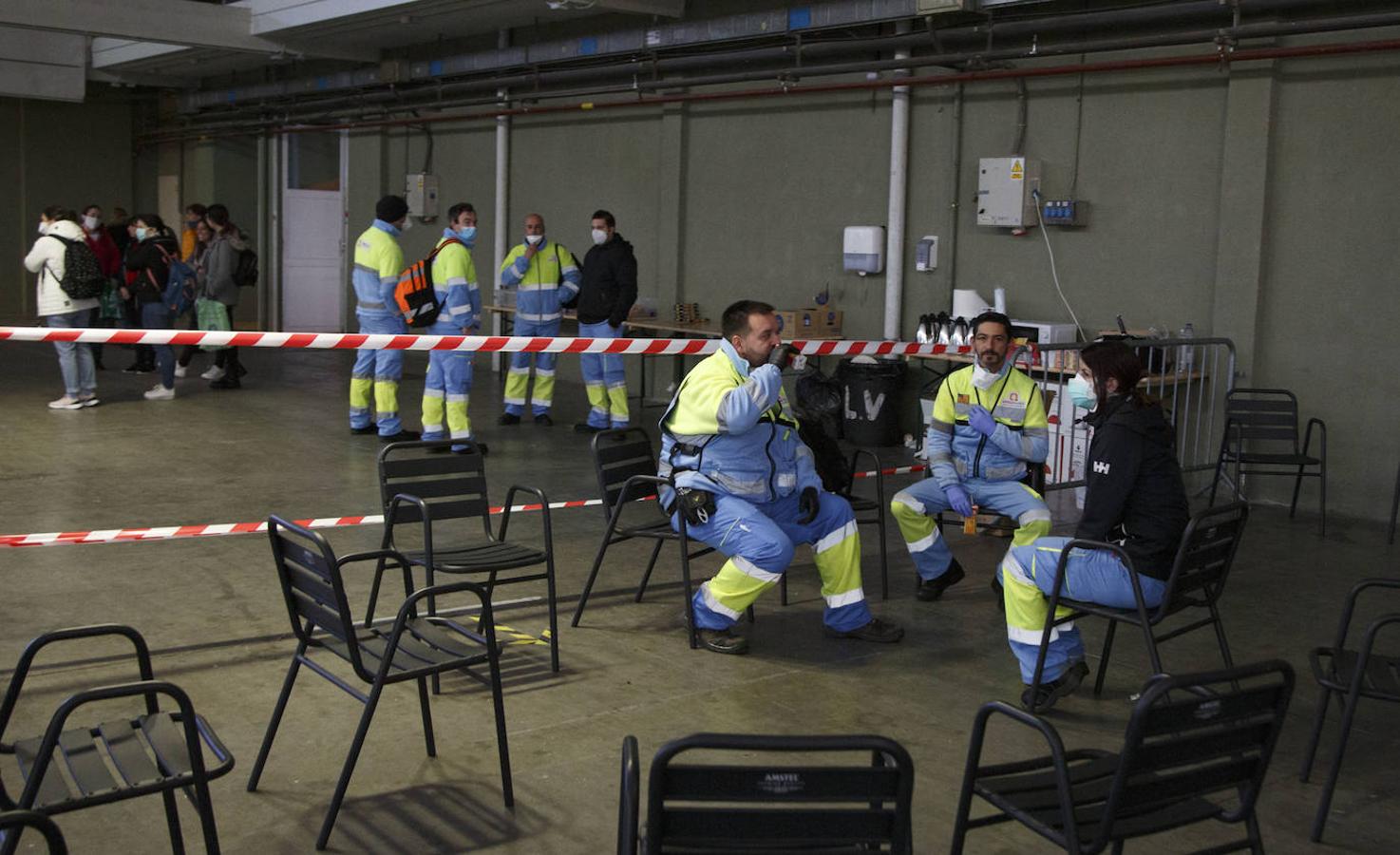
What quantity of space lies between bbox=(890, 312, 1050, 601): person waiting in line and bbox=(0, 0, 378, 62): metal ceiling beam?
1160 cm

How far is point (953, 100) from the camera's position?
1029cm

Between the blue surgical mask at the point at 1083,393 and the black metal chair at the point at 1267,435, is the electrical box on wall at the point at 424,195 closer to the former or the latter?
the black metal chair at the point at 1267,435

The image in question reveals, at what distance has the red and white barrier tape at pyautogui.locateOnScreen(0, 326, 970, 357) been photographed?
6.78m

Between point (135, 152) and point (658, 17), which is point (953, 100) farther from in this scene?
point (135, 152)

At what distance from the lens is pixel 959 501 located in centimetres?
560

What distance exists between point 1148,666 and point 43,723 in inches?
152

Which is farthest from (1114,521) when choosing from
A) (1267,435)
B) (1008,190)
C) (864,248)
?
(864,248)

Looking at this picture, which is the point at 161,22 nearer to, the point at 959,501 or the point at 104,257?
the point at 104,257

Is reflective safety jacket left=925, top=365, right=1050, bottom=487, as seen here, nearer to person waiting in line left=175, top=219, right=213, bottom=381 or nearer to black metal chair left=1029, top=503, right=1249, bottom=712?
black metal chair left=1029, top=503, right=1249, bottom=712

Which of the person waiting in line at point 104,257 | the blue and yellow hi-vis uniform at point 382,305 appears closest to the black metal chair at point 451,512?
the blue and yellow hi-vis uniform at point 382,305

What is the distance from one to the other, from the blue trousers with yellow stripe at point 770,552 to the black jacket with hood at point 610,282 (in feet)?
18.3

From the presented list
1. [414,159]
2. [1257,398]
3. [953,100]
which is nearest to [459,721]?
[1257,398]

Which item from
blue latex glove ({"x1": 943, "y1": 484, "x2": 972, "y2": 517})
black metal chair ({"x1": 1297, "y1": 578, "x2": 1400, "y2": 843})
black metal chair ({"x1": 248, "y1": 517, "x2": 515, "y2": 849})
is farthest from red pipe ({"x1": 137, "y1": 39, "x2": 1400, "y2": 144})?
black metal chair ({"x1": 248, "y1": 517, "x2": 515, "y2": 849})

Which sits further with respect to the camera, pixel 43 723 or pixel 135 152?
pixel 135 152
